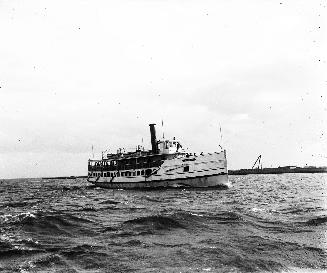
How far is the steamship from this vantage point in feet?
153

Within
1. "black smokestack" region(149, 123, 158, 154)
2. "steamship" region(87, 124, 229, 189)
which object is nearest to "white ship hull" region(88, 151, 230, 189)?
"steamship" region(87, 124, 229, 189)

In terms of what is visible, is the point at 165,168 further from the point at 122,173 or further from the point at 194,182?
the point at 122,173

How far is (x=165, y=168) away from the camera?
49562mm

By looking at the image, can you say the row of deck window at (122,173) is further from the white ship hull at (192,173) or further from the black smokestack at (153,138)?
the black smokestack at (153,138)

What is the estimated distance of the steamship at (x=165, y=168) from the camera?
153ft

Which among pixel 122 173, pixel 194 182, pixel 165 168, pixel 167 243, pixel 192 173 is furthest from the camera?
pixel 122 173

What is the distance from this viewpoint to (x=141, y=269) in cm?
941

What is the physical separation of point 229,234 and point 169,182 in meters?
35.4

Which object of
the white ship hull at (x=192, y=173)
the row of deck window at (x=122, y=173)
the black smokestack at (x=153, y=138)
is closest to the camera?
the white ship hull at (x=192, y=173)

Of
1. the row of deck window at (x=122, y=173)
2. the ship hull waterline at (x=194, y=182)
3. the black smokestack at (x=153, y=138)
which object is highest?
the black smokestack at (x=153, y=138)

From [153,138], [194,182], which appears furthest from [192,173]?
[153,138]

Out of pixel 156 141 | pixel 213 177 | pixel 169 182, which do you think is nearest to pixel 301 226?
pixel 213 177

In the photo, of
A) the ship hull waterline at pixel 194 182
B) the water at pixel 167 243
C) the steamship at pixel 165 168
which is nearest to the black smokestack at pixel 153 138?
the steamship at pixel 165 168

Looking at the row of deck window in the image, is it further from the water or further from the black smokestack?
the water
